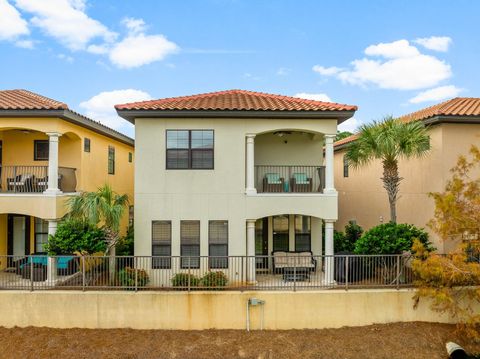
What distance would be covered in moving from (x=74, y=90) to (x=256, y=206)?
1601 cm

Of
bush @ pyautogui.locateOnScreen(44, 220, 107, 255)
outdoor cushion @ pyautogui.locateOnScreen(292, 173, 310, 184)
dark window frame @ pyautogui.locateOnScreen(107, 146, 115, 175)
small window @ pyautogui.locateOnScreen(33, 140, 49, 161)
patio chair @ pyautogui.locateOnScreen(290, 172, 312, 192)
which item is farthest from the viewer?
dark window frame @ pyautogui.locateOnScreen(107, 146, 115, 175)

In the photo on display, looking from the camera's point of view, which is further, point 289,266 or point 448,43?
point 448,43

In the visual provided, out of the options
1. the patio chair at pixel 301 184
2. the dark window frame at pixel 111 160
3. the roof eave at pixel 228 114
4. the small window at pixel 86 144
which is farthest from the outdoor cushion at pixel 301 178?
the dark window frame at pixel 111 160

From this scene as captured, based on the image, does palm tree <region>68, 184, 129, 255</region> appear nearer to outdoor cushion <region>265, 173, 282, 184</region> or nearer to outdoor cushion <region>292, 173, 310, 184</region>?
outdoor cushion <region>265, 173, 282, 184</region>

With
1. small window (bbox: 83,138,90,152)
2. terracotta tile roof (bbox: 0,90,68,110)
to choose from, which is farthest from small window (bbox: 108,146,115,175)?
terracotta tile roof (bbox: 0,90,68,110)

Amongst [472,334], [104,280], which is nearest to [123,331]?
[104,280]

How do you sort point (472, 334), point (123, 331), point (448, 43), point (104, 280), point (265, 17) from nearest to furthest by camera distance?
point (472, 334)
point (123, 331)
point (104, 280)
point (265, 17)
point (448, 43)

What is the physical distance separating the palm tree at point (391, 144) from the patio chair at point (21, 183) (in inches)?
506

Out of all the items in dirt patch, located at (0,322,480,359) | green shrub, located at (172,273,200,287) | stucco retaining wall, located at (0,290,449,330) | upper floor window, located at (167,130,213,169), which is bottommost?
dirt patch, located at (0,322,480,359)

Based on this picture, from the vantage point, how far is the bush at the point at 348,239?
17.3 meters

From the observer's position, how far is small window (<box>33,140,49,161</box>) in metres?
14.9

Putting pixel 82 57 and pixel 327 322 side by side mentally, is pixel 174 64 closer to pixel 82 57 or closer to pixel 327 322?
pixel 82 57

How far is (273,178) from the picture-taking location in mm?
14289

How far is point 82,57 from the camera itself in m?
Answer: 24.1
